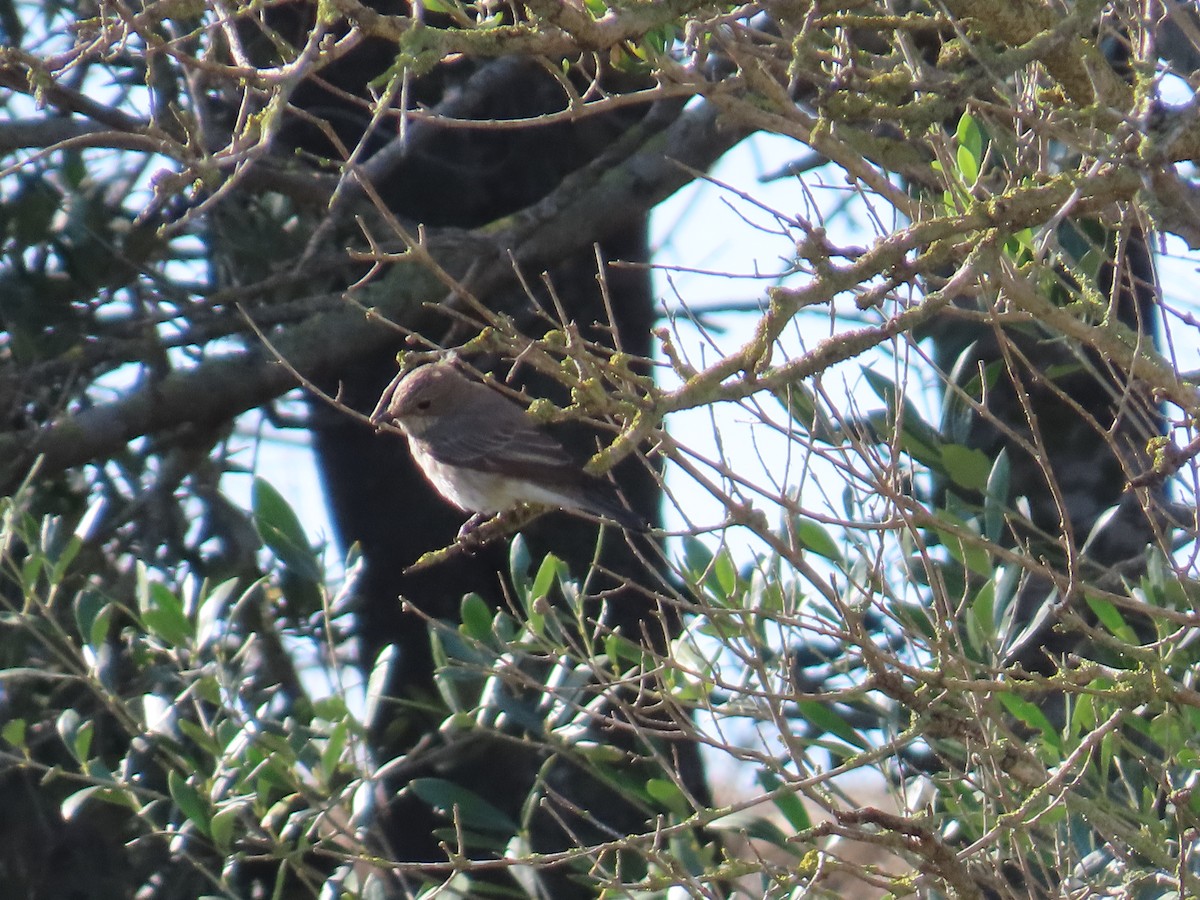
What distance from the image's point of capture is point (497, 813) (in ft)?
14.8

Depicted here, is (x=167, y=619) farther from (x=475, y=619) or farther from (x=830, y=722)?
(x=830, y=722)

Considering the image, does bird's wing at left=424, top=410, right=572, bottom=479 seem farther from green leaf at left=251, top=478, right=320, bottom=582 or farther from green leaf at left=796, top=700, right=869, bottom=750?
green leaf at left=796, top=700, right=869, bottom=750

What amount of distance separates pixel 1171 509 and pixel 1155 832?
2.92ft

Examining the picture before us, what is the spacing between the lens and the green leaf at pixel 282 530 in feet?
15.5

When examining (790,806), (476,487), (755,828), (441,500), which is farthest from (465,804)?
(441,500)

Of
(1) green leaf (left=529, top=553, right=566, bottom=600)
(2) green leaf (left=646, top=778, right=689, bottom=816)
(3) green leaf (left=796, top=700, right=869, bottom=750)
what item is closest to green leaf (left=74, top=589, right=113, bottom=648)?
(1) green leaf (left=529, top=553, right=566, bottom=600)

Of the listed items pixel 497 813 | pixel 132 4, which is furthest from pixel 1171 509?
pixel 132 4

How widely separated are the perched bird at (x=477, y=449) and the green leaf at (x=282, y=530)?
1.43 metres

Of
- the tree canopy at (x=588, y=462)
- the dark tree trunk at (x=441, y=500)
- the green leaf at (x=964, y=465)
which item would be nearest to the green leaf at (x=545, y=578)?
the tree canopy at (x=588, y=462)

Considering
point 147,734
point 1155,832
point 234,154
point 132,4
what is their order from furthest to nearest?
→ point 132,4, point 147,734, point 1155,832, point 234,154

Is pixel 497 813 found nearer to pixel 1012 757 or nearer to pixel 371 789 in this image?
pixel 371 789

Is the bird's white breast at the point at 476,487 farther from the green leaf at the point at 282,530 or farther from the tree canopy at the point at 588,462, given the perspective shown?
the green leaf at the point at 282,530

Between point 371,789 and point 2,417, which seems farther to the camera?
point 2,417

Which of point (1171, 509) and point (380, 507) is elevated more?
point (380, 507)
